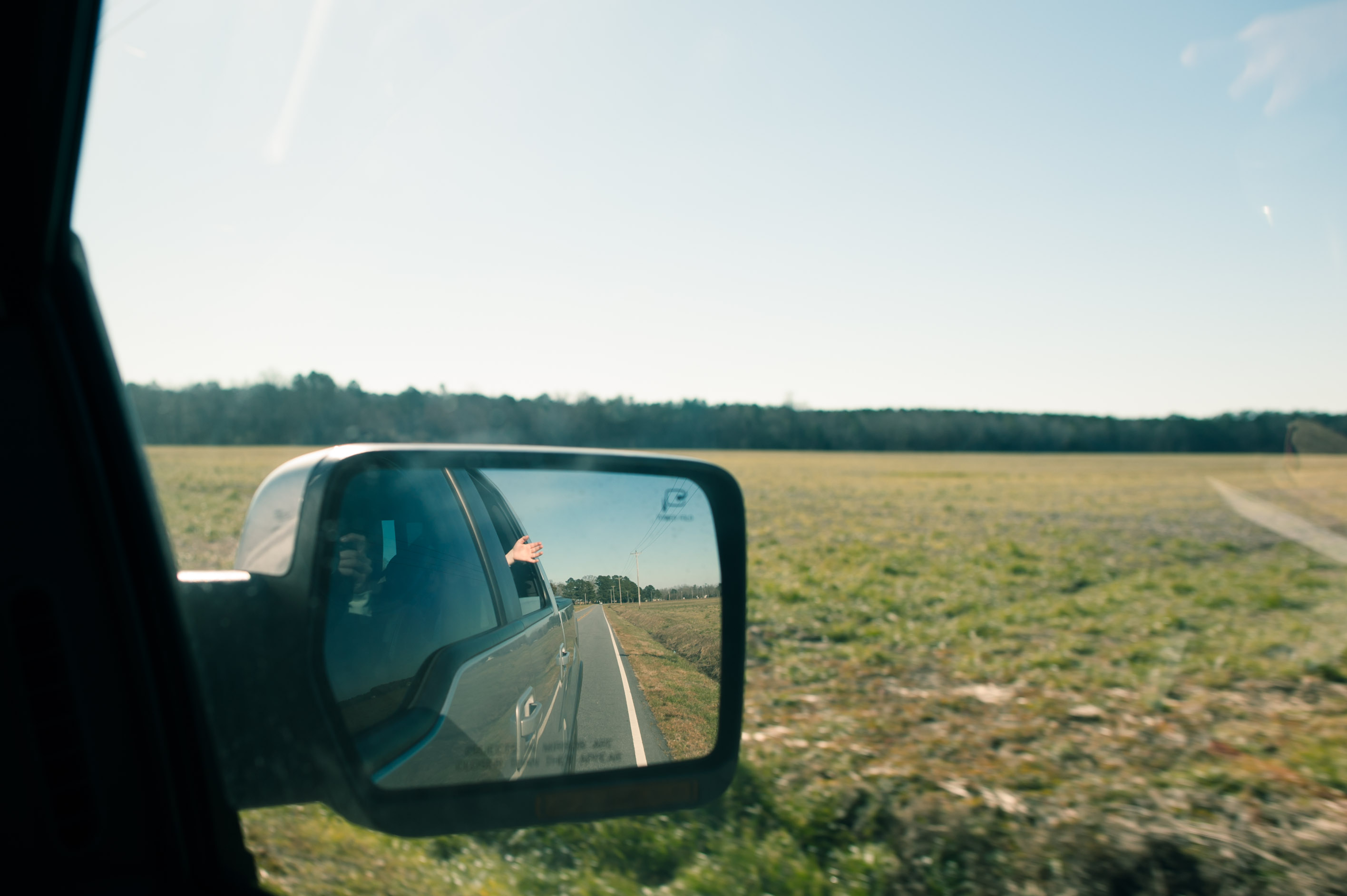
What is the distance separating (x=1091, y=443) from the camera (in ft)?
289

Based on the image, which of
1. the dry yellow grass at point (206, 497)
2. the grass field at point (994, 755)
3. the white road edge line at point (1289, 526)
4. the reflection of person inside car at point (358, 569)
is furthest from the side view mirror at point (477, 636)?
the white road edge line at point (1289, 526)

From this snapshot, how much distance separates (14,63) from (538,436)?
8289 millimetres

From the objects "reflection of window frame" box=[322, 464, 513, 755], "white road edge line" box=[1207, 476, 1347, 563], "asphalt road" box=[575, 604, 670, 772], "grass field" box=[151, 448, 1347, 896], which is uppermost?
"reflection of window frame" box=[322, 464, 513, 755]

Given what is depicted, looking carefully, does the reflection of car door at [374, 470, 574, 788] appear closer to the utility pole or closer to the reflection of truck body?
the reflection of truck body

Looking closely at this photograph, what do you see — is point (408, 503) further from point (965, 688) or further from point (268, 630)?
point (965, 688)

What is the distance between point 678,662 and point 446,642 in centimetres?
64

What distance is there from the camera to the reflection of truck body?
165 centimetres

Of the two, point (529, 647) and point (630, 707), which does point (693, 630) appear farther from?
point (529, 647)

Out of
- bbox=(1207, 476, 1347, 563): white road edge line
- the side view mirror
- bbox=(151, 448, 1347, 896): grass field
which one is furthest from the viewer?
bbox=(1207, 476, 1347, 563): white road edge line

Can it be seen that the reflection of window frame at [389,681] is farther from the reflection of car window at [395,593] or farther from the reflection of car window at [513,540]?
the reflection of car window at [513,540]

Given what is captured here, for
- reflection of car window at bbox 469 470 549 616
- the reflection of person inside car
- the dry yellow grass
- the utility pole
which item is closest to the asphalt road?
the utility pole

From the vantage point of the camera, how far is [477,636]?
2076 millimetres

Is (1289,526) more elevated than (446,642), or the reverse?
(446,642)

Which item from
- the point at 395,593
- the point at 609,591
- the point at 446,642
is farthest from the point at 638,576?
the point at 395,593
